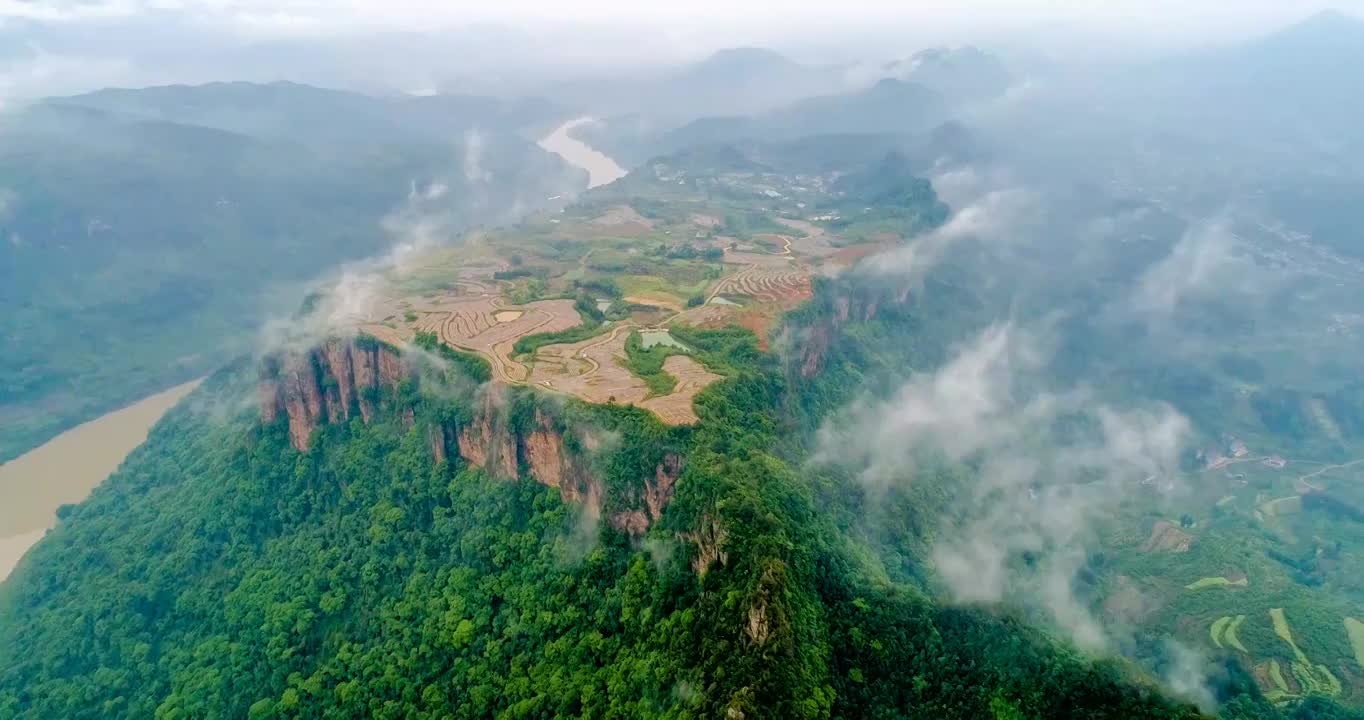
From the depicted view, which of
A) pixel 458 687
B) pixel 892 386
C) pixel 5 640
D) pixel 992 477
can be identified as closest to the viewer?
pixel 458 687

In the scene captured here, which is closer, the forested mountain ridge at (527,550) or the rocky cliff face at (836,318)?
the forested mountain ridge at (527,550)

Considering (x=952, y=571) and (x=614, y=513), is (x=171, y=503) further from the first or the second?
(x=952, y=571)

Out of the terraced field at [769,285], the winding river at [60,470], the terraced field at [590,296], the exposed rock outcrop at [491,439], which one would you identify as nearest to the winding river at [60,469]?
the winding river at [60,470]

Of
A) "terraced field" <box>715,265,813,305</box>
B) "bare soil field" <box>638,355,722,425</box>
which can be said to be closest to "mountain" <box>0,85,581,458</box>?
"terraced field" <box>715,265,813,305</box>

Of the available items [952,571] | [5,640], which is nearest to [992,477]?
[952,571]

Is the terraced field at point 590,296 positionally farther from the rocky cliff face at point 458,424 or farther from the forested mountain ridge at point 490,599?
the forested mountain ridge at point 490,599

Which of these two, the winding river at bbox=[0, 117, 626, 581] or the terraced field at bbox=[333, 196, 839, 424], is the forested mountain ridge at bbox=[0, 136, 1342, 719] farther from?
the winding river at bbox=[0, 117, 626, 581]
